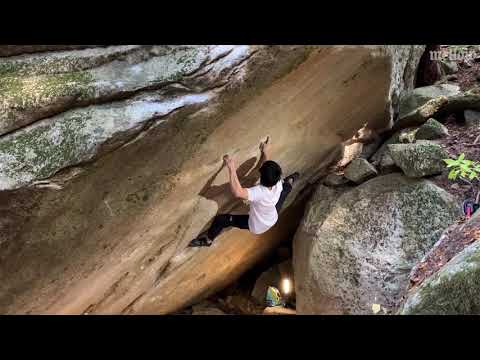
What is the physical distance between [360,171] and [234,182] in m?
3.46

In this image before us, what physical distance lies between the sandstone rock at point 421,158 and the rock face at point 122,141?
5.59 ft

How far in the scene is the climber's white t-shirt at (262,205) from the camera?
5984 mm

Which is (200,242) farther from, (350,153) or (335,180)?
(350,153)

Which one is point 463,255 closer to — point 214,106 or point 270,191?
point 270,191

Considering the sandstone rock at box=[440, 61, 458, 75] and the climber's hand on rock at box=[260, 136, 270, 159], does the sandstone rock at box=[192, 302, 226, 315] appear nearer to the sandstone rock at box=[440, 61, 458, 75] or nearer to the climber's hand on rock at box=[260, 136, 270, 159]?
the climber's hand on rock at box=[260, 136, 270, 159]

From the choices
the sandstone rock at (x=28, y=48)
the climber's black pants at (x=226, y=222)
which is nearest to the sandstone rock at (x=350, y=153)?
the climber's black pants at (x=226, y=222)

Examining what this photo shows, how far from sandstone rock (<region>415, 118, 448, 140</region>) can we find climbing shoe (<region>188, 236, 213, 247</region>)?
4587mm

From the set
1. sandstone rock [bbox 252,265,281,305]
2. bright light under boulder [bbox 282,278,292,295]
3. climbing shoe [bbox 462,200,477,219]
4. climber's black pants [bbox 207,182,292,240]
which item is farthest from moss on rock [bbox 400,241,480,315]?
sandstone rock [bbox 252,265,281,305]

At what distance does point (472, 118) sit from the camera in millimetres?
8297

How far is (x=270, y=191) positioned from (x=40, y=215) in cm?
302

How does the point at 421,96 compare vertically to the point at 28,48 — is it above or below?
below

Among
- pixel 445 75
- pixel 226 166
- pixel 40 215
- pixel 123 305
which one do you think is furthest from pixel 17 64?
pixel 445 75

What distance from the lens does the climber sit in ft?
19.1

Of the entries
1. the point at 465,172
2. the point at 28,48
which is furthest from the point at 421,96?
the point at 28,48
